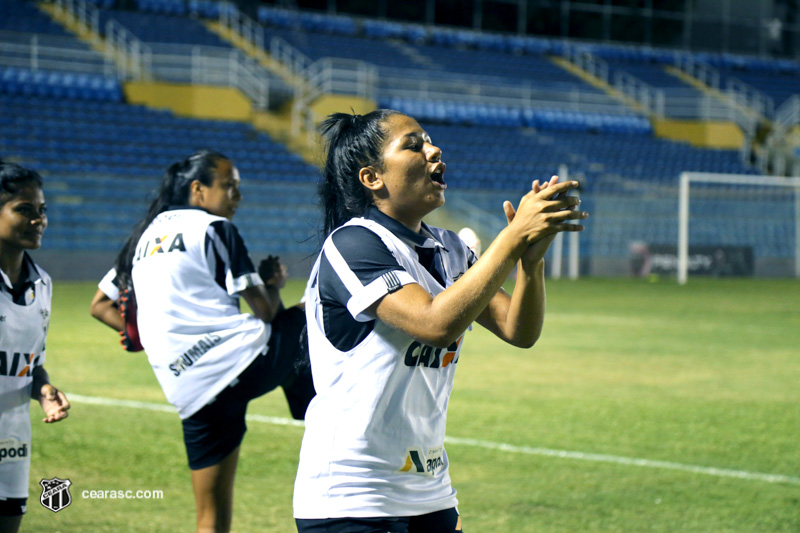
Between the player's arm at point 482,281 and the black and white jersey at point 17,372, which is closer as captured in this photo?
the player's arm at point 482,281

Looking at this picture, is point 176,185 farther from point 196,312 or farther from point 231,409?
point 231,409

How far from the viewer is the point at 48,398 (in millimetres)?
3441

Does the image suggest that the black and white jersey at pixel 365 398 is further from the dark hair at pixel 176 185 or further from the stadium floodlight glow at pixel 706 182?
the stadium floodlight glow at pixel 706 182

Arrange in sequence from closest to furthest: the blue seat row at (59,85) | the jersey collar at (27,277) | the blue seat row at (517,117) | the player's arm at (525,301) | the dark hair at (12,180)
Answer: the player's arm at (525,301)
the jersey collar at (27,277)
the dark hair at (12,180)
the blue seat row at (59,85)
the blue seat row at (517,117)

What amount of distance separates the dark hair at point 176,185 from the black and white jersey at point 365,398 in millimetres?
1993

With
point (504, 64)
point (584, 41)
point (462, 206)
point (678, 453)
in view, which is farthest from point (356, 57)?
point (678, 453)

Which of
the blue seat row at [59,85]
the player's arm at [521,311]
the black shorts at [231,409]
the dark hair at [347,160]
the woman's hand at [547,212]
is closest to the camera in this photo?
the woman's hand at [547,212]

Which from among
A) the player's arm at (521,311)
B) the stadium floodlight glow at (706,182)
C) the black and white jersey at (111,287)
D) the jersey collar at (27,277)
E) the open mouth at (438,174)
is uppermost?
the open mouth at (438,174)

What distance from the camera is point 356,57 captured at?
3403 centimetres

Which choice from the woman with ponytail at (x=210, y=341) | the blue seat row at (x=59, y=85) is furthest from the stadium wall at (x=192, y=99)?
the woman with ponytail at (x=210, y=341)

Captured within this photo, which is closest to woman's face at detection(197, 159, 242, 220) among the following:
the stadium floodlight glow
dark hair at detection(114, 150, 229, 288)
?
dark hair at detection(114, 150, 229, 288)

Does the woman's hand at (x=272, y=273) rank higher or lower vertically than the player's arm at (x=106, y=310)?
higher

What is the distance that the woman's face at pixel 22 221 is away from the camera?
11.8 ft

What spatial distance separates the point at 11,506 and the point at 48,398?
0.38m
